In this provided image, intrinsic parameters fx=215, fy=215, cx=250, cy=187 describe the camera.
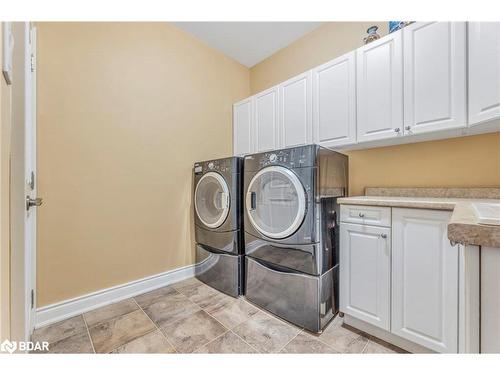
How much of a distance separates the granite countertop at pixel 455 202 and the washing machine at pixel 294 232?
0.76 feet

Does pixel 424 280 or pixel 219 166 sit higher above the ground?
pixel 219 166

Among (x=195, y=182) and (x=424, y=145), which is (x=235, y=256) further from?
(x=424, y=145)

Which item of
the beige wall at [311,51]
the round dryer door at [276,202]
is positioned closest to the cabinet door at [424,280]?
the round dryer door at [276,202]

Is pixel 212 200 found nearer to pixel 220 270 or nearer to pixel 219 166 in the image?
pixel 219 166

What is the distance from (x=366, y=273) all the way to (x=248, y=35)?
2.55m

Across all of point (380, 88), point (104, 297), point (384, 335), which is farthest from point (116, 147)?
point (384, 335)

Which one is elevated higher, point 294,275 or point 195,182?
point 195,182

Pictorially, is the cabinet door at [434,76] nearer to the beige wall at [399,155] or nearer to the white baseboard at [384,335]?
the beige wall at [399,155]

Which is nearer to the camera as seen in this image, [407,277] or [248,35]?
[407,277]

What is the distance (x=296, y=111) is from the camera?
2041 millimetres

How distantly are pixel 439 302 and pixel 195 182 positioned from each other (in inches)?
80.3

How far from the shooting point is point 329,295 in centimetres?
152

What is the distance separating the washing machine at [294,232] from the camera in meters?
1.43
